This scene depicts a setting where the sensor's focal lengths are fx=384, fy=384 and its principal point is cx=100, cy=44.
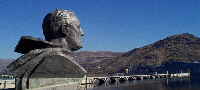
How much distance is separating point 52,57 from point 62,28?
836 millimetres

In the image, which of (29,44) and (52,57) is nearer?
(52,57)

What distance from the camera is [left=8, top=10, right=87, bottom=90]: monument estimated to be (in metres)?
7.87

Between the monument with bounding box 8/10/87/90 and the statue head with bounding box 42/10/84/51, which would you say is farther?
the statue head with bounding box 42/10/84/51

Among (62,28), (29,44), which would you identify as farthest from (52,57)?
(29,44)

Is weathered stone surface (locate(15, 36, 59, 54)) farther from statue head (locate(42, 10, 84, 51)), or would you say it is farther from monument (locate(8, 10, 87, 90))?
statue head (locate(42, 10, 84, 51))

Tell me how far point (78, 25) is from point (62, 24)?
57 cm

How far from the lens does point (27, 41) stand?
28.3 ft

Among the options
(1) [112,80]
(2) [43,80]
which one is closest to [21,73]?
(2) [43,80]

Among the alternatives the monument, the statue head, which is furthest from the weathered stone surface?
the statue head

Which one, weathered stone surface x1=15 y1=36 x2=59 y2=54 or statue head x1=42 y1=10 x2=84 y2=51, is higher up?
statue head x1=42 y1=10 x2=84 y2=51

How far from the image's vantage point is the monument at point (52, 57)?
25.8 feet

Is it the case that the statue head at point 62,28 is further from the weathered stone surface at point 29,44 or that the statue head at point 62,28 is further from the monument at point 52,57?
the weathered stone surface at point 29,44

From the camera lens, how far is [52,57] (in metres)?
8.07

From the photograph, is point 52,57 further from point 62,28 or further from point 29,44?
point 29,44
